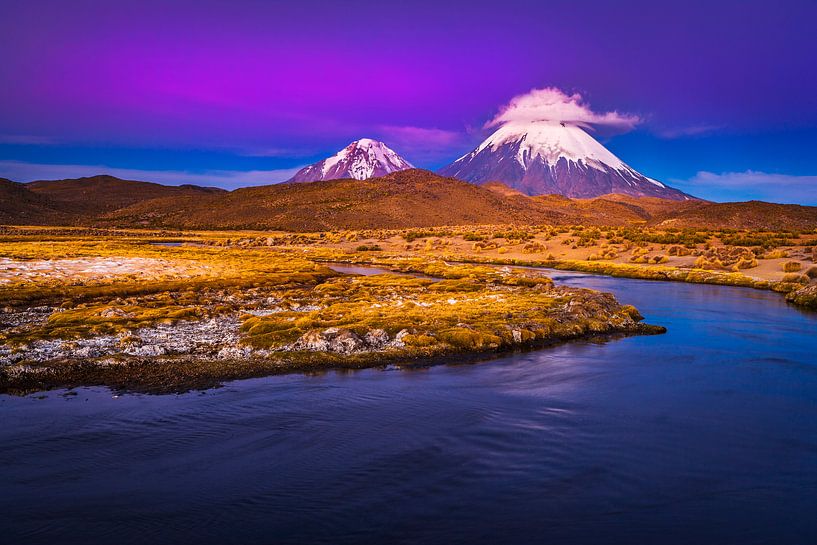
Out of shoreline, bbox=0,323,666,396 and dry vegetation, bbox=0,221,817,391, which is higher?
dry vegetation, bbox=0,221,817,391

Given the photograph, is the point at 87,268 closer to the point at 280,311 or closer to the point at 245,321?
the point at 280,311

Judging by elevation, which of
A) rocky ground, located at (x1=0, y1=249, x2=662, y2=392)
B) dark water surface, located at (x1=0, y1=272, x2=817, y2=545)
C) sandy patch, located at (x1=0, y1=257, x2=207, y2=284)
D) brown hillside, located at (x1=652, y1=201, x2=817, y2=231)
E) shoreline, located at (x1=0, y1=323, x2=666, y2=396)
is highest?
brown hillside, located at (x1=652, y1=201, x2=817, y2=231)

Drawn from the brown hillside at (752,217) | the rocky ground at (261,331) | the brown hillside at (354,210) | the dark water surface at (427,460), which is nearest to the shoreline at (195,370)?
the rocky ground at (261,331)

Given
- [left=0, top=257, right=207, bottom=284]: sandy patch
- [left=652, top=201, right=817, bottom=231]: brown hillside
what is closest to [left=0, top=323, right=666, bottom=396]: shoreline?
[left=0, top=257, right=207, bottom=284]: sandy patch

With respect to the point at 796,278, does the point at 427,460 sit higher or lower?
lower

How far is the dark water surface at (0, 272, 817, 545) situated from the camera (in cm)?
1016

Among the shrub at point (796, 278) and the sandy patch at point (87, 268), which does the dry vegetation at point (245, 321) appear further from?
the shrub at point (796, 278)

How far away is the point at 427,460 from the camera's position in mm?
12789

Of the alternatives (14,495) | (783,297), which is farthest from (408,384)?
(783,297)

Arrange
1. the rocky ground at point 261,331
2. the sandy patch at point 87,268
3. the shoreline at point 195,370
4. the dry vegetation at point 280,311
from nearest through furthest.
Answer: the shoreline at point 195,370
the rocky ground at point 261,331
the dry vegetation at point 280,311
the sandy patch at point 87,268

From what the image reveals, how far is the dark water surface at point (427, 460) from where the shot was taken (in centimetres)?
1016

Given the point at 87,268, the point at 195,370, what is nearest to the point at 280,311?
the point at 195,370

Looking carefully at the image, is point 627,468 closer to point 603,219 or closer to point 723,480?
point 723,480

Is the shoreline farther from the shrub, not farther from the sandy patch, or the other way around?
the shrub
